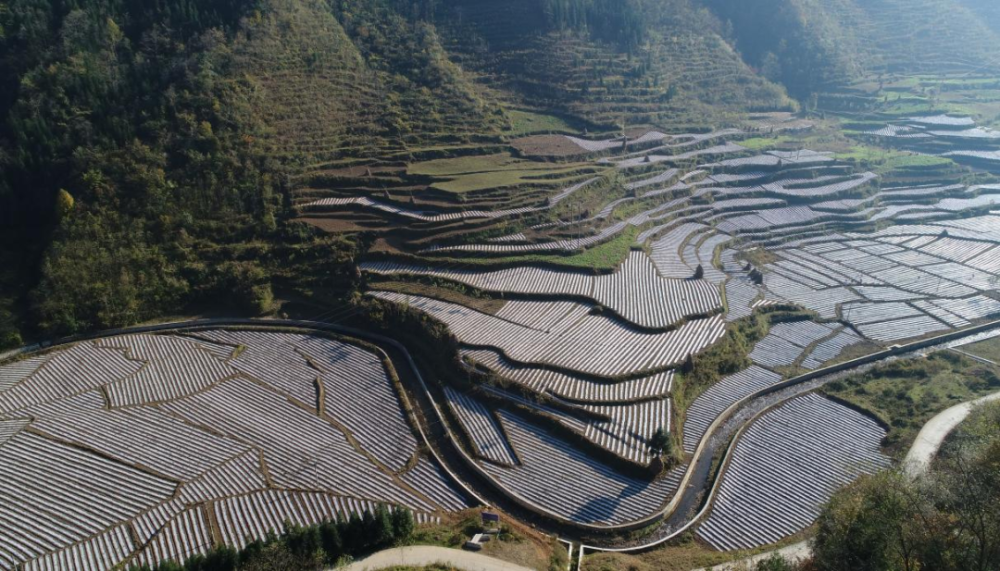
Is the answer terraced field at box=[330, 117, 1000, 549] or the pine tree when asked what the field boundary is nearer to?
terraced field at box=[330, 117, 1000, 549]

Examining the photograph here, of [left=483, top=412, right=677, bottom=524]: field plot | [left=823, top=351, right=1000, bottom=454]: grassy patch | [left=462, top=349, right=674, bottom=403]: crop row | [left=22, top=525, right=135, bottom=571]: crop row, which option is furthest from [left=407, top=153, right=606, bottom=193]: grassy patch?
[left=22, top=525, right=135, bottom=571]: crop row

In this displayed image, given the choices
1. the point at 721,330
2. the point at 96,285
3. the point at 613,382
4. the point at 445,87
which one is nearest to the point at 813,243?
the point at 721,330

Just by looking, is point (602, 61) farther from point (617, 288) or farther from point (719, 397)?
point (719, 397)

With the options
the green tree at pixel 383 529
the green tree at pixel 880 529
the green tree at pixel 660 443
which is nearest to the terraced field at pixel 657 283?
the green tree at pixel 660 443

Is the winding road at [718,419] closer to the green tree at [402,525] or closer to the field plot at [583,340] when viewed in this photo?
the field plot at [583,340]

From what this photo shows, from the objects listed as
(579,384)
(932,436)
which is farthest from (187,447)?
(932,436)

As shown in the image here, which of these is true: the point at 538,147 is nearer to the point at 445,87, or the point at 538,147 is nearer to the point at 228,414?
the point at 445,87
